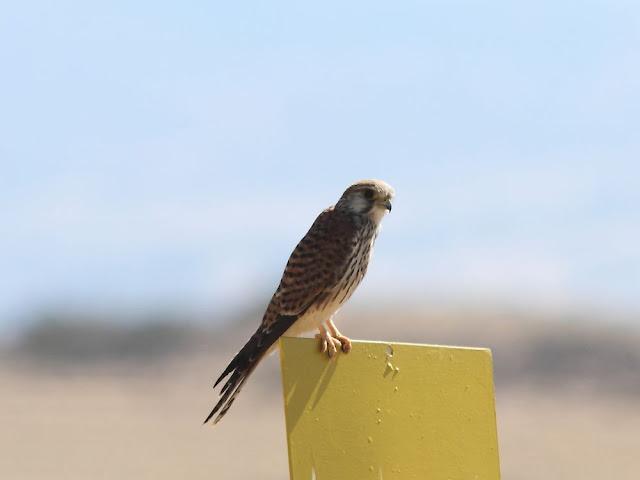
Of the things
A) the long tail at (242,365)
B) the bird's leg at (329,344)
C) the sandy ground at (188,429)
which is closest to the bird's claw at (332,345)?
the bird's leg at (329,344)

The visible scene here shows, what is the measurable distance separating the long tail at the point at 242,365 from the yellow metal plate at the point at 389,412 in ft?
2.65

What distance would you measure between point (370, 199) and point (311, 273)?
0.46 meters

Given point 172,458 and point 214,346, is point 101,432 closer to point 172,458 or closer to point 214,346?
point 172,458

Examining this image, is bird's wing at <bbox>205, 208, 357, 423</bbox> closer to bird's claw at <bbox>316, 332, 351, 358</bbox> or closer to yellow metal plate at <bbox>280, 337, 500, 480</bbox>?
bird's claw at <bbox>316, 332, 351, 358</bbox>

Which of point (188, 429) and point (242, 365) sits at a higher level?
point (242, 365)

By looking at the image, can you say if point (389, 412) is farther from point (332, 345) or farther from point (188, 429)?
point (188, 429)

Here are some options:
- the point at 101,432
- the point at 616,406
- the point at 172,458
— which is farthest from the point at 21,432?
the point at 616,406

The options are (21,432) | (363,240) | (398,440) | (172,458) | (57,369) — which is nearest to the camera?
(398,440)

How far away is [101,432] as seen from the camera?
22.9m

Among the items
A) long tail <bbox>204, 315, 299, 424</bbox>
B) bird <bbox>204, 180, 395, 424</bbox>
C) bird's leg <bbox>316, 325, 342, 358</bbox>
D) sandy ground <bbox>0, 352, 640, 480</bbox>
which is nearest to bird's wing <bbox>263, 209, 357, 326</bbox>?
bird <bbox>204, 180, 395, 424</bbox>

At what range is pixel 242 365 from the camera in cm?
509

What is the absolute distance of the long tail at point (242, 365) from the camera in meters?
4.98

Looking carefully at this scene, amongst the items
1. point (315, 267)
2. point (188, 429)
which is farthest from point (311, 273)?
point (188, 429)

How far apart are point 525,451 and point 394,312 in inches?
377
